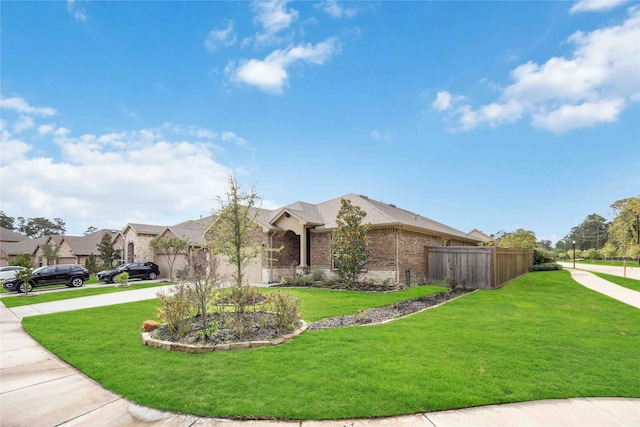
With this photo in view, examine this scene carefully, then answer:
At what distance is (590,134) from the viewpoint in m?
17.5

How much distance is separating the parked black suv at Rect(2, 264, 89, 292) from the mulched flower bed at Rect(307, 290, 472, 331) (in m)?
21.9

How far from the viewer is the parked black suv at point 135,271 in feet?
80.4

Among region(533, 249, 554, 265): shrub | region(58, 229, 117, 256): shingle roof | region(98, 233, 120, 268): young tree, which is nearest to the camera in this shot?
region(533, 249, 554, 265): shrub

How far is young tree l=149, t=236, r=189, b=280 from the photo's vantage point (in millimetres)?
26159

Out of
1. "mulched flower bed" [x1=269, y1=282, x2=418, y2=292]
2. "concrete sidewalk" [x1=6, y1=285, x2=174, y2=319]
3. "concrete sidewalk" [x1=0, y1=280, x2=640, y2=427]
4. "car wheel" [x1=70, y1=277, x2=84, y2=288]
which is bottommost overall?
"car wheel" [x1=70, y1=277, x2=84, y2=288]

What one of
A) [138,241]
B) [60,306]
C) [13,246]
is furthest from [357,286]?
[13,246]

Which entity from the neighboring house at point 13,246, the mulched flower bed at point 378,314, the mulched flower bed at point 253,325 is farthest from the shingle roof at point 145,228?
the mulched flower bed at point 378,314

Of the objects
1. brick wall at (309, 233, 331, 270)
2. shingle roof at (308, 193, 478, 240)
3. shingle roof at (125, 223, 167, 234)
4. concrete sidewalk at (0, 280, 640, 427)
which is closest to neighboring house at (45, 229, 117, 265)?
shingle roof at (125, 223, 167, 234)

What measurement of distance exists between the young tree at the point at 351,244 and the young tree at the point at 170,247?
15.2 meters

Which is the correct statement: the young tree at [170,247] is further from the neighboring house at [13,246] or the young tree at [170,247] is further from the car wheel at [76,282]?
the neighboring house at [13,246]

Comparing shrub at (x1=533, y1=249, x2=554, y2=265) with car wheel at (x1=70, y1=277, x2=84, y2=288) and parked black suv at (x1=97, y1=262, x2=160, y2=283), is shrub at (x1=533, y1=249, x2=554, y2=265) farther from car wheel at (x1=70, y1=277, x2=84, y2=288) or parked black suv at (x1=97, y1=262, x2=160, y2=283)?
car wheel at (x1=70, y1=277, x2=84, y2=288)

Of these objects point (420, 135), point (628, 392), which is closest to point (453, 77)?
point (420, 135)

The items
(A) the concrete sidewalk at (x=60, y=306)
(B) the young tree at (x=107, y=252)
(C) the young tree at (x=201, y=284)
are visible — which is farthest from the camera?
(B) the young tree at (x=107, y=252)

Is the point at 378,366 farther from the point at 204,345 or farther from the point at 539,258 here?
the point at 539,258
